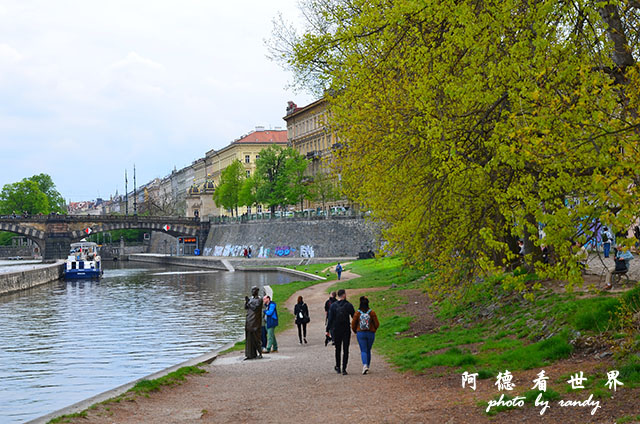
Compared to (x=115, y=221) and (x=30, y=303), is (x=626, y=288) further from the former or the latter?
(x=115, y=221)

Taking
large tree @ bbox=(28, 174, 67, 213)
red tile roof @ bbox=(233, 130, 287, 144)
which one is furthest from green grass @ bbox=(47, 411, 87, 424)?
large tree @ bbox=(28, 174, 67, 213)

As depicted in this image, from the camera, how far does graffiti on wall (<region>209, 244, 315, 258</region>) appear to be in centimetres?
8952

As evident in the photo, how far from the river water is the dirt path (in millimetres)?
3837

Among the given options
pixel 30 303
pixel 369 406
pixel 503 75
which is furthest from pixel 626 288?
pixel 30 303

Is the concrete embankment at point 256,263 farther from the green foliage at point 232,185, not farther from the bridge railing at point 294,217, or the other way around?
the green foliage at point 232,185

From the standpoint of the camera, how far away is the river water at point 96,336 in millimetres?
19938

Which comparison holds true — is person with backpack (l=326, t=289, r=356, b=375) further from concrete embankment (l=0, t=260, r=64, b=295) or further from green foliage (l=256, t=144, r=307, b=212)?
green foliage (l=256, t=144, r=307, b=212)

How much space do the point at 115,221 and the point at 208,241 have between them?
15.7 metres

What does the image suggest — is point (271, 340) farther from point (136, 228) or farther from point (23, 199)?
point (23, 199)

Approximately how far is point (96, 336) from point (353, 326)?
18.4 metres

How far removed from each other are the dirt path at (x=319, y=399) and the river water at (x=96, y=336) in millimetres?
3837

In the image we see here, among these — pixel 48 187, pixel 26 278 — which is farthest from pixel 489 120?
pixel 48 187

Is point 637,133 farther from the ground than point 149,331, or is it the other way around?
point 637,133

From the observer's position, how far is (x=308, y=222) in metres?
91.4
